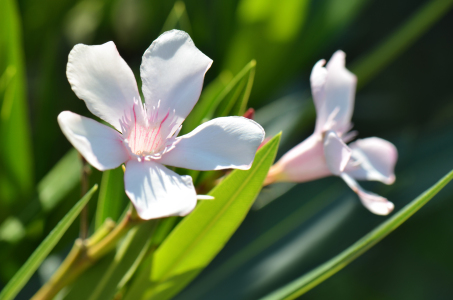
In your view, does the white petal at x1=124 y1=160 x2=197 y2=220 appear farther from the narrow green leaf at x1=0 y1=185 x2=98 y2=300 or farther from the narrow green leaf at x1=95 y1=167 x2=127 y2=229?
the narrow green leaf at x1=95 y1=167 x2=127 y2=229

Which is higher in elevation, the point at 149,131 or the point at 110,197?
the point at 149,131

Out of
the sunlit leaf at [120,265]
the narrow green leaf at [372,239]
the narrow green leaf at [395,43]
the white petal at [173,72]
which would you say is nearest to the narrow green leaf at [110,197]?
the sunlit leaf at [120,265]

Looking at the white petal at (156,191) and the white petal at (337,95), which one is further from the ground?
the white petal at (337,95)

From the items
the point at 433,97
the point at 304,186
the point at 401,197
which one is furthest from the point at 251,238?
the point at 433,97

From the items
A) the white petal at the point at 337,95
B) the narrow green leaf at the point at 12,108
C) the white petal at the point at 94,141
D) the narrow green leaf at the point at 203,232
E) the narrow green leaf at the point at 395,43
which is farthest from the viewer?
the narrow green leaf at the point at 395,43

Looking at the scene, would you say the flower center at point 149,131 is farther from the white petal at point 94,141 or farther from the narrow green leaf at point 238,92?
the narrow green leaf at point 238,92

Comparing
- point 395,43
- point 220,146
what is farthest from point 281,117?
point 220,146

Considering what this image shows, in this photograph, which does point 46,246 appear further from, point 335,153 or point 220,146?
point 335,153

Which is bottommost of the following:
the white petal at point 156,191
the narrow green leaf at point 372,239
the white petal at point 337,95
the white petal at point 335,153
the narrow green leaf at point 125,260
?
the narrow green leaf at point 125,260
